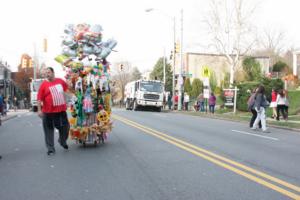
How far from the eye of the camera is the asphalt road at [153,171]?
5750mm

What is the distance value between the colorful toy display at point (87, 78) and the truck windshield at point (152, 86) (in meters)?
25.4

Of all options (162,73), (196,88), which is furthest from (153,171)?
(162,73)

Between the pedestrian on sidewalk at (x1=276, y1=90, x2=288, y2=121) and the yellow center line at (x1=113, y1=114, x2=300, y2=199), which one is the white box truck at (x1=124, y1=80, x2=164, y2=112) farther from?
the yellow center line at (x1=113, y1=114, x2=300, y2=199)

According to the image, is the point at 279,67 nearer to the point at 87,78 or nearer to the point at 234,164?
the point at 87,78

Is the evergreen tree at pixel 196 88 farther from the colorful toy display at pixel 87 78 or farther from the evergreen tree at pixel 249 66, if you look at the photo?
the colorful toy display at pixel 87 78

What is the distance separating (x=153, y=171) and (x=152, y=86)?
94.9 feet

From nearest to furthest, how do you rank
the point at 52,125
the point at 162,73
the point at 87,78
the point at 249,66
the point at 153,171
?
1. the point at 153,171
2. the point at 52,125
3. the point at 87,78
4. the point at 249,66
5. the point at 162,73

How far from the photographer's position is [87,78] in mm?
9742

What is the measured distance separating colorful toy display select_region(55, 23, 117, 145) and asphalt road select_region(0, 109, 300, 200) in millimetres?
528

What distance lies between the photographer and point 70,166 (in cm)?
774

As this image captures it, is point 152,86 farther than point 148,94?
Yes

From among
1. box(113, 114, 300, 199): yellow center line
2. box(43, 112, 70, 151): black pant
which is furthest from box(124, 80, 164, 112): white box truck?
box(43, 112, 70, 151): black pant

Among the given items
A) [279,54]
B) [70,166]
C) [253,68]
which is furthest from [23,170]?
[279,54]

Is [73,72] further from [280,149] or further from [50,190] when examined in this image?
[280,149]
